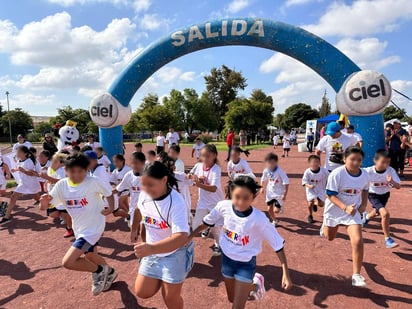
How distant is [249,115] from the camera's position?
3666 centimetres

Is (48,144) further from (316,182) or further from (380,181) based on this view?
(380,181)

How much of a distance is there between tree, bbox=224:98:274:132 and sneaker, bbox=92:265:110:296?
111 feet

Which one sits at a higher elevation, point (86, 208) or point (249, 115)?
point (249, 115)

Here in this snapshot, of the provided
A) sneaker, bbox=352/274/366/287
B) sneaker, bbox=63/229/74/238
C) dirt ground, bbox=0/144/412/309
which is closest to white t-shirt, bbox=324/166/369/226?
sneaker, bbox=352/274/366/287

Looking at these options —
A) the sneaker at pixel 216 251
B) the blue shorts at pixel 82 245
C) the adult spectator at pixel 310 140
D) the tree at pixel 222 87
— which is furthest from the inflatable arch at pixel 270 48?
the tree at pixel 222 87

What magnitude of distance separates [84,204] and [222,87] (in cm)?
5857

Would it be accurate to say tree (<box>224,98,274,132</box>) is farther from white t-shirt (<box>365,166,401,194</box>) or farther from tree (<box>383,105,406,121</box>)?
white t-shirt (<box>365,166,401,194</box>)

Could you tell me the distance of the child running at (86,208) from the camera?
3.46 m

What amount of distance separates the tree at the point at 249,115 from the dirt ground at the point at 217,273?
3116cm

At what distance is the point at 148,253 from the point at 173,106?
5133cm

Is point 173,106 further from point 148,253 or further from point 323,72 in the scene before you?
point 148,253

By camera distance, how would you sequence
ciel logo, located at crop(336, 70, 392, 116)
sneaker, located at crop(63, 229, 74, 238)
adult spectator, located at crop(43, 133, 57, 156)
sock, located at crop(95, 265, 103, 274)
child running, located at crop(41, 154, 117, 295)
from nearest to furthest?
child running, located at crop(41, 154, 117, 295), sock, located at crop(95, 265, 103, 274), sneaker, located at crop(63, 229, 74, 238), ciel logo, located at crop(336, 70, 392, 116), adult spectator, located at crop(43, 133, 57, 156)

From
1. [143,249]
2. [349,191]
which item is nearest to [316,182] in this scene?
[349,191]

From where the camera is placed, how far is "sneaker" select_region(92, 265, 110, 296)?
3.54 m
